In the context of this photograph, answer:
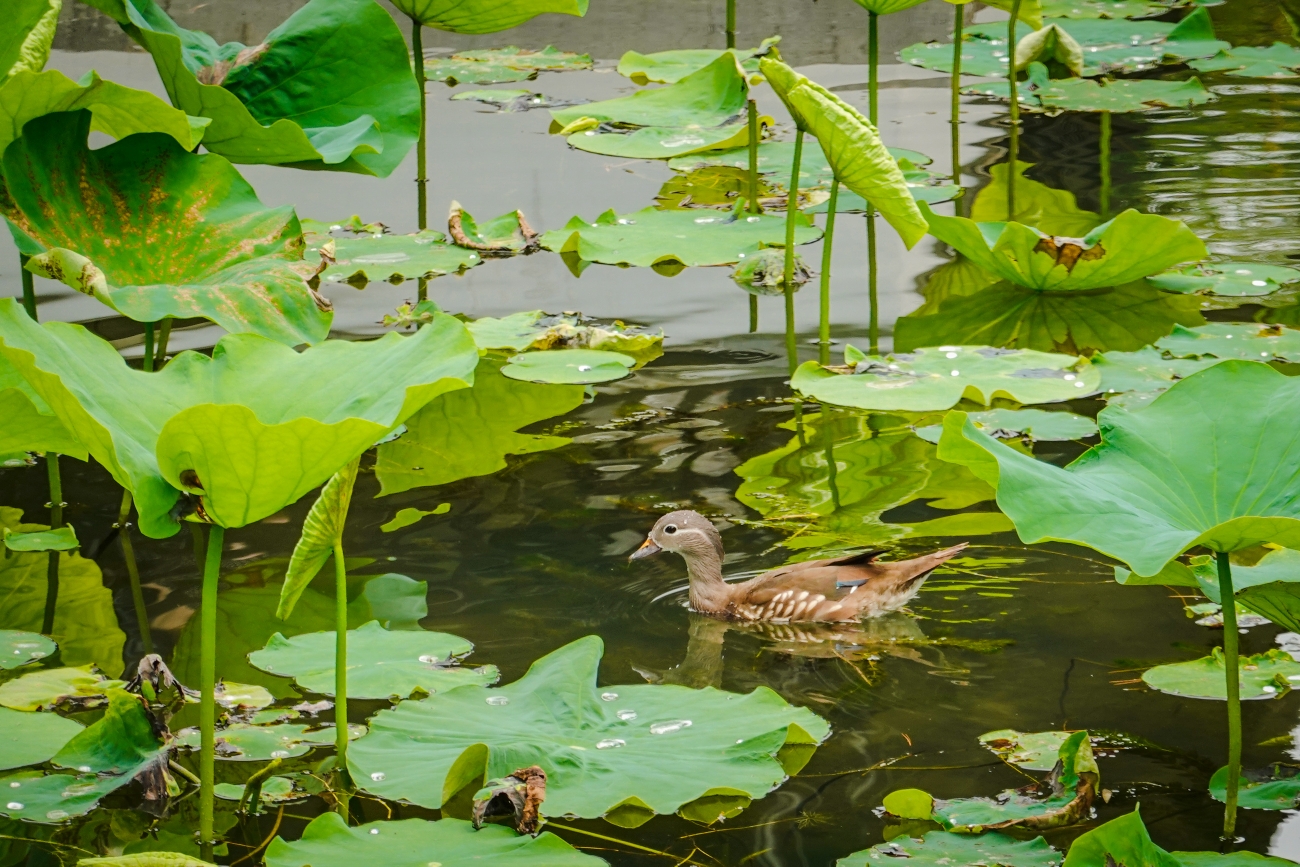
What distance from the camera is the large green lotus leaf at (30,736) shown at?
7.58 feet

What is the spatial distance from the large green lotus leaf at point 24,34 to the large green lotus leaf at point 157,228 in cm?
13

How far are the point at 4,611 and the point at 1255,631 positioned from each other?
254 centimetres

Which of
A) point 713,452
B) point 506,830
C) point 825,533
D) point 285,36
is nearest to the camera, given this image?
point 506,830

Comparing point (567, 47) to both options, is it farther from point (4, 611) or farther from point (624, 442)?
point (4, 611)

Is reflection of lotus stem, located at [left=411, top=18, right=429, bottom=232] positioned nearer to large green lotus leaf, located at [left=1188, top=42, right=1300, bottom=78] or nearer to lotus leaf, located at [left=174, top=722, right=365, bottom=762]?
lotus leaf, located at [left=174, top=722, right=365, bottom=762]

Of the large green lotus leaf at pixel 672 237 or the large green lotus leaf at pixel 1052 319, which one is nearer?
the large green lotus leaf at pixel 1052 319

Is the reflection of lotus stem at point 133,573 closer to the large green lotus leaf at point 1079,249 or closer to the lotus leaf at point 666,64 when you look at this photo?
the large green lotus leaf at point 1079,249

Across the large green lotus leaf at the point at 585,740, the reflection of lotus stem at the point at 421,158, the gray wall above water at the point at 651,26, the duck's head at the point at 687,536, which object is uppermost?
the gray wall above water at the point at 651,26

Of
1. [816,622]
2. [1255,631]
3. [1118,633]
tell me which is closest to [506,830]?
[816,622]

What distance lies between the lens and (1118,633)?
281 centimetres

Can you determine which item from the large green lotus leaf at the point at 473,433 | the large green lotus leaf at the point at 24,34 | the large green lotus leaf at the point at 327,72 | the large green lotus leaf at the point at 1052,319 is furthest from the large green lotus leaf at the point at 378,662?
the large green lotus leaf at the point at 1052,319

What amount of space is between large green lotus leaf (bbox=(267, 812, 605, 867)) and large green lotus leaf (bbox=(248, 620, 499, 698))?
19.1 inches

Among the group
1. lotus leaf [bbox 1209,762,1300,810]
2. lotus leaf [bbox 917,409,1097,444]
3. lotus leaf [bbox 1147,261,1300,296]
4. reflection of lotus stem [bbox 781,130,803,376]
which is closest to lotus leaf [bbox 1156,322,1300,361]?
lotus leaf [bbox 1147,261,1300,296]

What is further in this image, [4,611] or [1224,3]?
[1224,3]
